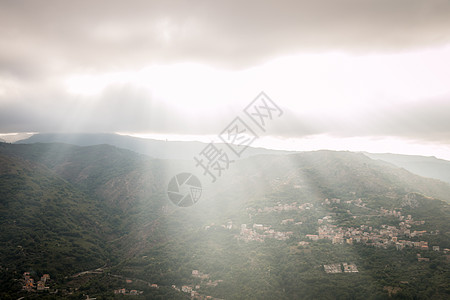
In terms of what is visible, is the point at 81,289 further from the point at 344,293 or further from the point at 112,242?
→ the point at 344,293

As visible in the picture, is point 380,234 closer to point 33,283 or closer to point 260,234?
point 260,234

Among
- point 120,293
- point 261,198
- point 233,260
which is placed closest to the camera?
point 120,293

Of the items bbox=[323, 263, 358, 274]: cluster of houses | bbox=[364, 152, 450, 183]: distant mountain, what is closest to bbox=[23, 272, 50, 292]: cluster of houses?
bbox=[323, 263, 358, 274]: cluster of houses

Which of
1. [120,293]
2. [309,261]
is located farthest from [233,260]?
[120,293]

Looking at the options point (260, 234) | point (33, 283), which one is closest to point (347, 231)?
point (260, 234)

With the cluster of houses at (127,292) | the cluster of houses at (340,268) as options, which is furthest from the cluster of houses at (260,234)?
the cluster of houses at (127,292)

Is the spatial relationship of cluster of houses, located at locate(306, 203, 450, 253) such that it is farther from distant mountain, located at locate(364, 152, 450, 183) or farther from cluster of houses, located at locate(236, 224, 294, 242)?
distant mountain, located at locate(364, 152, 450, 183)
